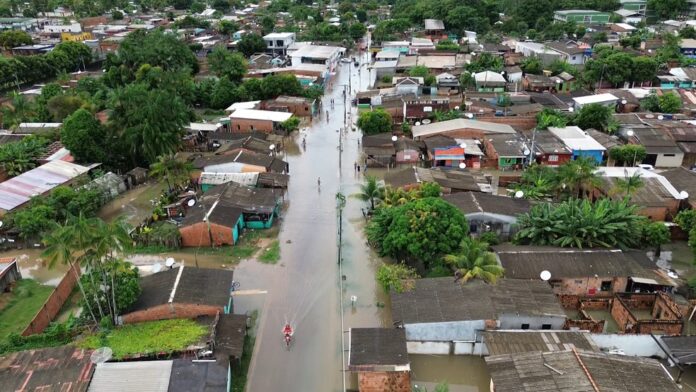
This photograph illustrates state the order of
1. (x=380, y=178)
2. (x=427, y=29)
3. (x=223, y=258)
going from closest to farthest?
(x=223, y=258), (x=380, y=178), (x=427, y=29)

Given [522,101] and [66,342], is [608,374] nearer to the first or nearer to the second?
[66,342]

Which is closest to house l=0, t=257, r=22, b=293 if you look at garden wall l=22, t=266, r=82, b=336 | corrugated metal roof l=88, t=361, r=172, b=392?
garden wall l=22, t=266, r=82, b=336

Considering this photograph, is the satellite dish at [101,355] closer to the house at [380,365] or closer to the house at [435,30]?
the house at [380,365]

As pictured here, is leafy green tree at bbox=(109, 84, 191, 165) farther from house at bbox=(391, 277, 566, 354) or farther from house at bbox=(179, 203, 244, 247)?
house at bbox=(391, 277, 566, 354)

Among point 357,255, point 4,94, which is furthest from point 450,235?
point 4,94

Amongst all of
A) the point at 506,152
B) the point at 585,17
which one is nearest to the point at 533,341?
the point at 506,152
